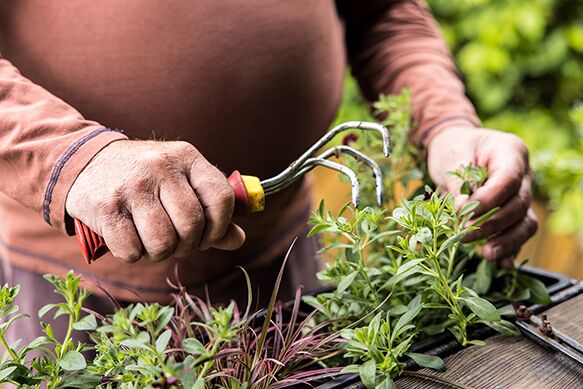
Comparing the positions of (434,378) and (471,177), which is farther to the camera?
(471,177)

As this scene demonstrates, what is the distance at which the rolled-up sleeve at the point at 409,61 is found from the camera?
47.6 inches

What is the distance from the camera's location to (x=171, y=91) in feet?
3.47

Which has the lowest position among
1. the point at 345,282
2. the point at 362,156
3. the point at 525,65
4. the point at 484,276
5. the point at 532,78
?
the point at 532,78

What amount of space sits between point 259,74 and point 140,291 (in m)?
0.45

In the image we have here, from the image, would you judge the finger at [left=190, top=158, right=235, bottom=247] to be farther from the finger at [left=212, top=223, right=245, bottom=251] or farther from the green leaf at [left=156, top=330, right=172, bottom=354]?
the green leaf at [left=156, top=330, right=172, bottom=354]

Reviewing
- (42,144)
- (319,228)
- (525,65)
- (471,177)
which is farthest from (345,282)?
(525,65)

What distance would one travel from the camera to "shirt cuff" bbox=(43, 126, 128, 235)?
794 millimetres

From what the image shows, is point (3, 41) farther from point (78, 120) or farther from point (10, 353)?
point (10, 353)

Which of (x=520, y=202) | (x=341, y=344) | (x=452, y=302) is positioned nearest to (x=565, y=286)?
(x=520, y=202)

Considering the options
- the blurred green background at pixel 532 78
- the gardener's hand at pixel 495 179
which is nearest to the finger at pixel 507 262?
the gardener's hand at pixel 495 179

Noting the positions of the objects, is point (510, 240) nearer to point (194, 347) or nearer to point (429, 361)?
point (429, 361)

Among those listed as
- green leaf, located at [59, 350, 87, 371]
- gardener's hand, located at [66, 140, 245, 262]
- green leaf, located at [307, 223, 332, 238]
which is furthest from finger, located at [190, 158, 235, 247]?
green leaf, located at [59, 350, 87, 371]

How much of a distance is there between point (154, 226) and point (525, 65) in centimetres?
290

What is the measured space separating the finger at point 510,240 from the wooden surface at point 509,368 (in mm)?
158
